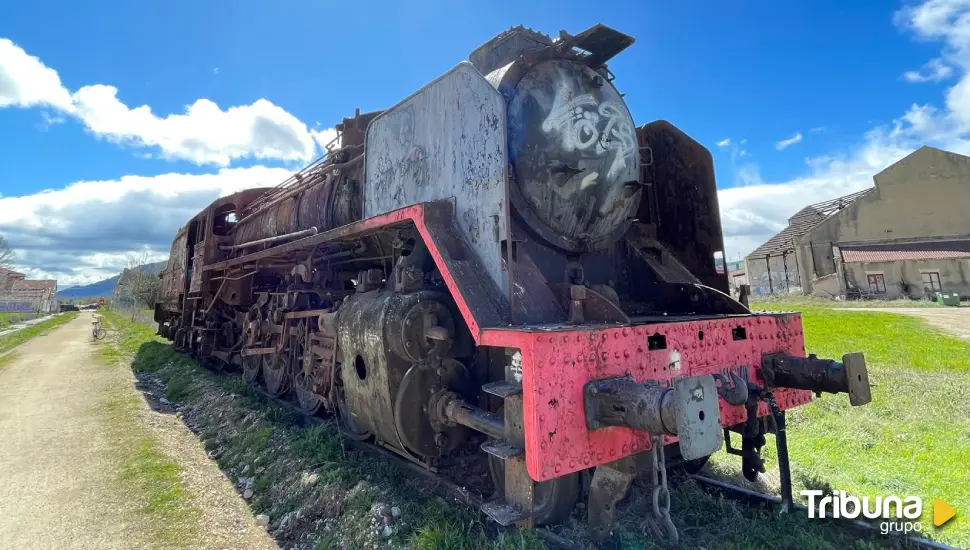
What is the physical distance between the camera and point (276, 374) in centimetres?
655

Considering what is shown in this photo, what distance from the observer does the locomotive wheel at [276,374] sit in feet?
21.0

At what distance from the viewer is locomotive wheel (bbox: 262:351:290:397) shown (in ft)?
21.0

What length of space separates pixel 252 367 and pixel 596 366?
6.64 meters

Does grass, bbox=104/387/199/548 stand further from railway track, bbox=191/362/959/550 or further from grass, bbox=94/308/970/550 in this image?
railway track, bbox=191/362/959/550

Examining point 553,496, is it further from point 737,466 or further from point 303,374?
point 303,374

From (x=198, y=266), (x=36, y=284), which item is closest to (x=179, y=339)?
(x=198, y=266)

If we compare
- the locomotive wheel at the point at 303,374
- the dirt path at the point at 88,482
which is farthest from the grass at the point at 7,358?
the locomotive wheel at the point at 303,374

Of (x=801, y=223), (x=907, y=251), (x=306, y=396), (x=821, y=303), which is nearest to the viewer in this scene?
(x=306, y=396)

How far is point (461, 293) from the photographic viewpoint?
9.36 ft

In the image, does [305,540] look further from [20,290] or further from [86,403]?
[20,290]

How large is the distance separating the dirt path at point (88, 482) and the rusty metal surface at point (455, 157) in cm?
269

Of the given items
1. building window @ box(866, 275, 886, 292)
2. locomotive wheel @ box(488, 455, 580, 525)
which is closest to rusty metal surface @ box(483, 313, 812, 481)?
locomotive wheel @ box(488, 455, 580, 525)

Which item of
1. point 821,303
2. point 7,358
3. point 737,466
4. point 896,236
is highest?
point 896,236

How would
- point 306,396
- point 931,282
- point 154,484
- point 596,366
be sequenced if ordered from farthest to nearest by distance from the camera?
1. point 931,282
2. point 306,396
3. point 154,484
4. point 596,366
